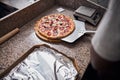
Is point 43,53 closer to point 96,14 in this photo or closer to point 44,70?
point 44,70

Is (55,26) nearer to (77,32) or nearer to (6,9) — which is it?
(77,32)

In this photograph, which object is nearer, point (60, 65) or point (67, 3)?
point (60, 65)

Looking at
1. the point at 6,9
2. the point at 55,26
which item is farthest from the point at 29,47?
the point at 6,9

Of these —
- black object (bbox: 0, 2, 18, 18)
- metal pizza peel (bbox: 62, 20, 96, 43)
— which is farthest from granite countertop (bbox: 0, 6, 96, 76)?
black object (bbox: 0, 2, 18, 18)

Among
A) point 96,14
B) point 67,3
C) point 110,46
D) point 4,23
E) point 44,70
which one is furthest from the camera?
point 67,3

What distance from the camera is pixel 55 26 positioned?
1046mm

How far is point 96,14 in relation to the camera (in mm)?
1123

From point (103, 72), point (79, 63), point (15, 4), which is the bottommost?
point (79, 63)

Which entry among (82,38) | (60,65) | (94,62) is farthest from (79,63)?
(94,62)

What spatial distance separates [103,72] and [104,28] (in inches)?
3.8

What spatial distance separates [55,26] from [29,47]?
0.26m

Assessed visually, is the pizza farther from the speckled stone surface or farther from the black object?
the black object

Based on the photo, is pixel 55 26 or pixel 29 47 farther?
pixel 55 26

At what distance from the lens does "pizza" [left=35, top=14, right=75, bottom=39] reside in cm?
97
